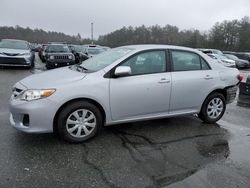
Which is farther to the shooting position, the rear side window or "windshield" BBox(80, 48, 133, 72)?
the rear side window

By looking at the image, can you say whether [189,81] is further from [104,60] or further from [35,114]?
[35,114]

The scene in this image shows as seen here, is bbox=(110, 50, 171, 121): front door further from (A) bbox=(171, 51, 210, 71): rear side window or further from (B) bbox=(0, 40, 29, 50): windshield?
(B) bbox=(0, 40, 29, 50): windshield

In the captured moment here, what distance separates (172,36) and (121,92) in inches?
2362

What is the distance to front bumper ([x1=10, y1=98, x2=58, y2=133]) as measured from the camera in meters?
3.83

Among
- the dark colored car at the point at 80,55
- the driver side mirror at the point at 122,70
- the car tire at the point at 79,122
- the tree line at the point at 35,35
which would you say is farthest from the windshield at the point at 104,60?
the tree line at the point at 35,35

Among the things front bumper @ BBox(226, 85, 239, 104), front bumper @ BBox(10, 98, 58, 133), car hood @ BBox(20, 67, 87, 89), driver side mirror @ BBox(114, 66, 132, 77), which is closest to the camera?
front bumper @ BBox(10, 98, 58, 133)

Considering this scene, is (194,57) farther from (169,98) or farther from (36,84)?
(36,84)

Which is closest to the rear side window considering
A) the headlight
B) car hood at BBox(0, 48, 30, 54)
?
the headlight

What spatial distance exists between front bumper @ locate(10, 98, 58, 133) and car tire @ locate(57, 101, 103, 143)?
0.17m

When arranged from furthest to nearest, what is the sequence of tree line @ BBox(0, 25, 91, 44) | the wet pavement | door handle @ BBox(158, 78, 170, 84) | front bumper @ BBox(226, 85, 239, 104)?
tree line @ BBox(0, 25, 91, 44), front bumper @ BBox(226, 85, 239, 104), door handle @ BBox(158, 78, 170, 84), the wet pavement

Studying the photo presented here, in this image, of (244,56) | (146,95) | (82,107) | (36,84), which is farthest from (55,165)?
(244,56)

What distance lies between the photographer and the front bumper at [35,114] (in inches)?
151

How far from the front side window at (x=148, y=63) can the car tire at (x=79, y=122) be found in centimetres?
100

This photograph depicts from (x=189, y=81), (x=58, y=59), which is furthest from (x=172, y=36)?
(x=189, y=81)
